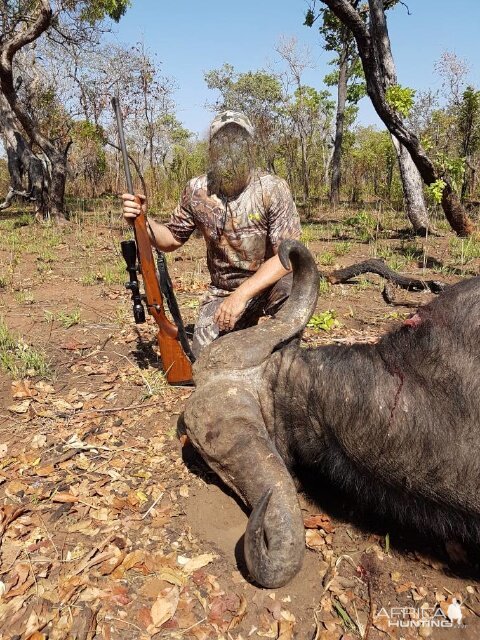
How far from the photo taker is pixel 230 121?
3414mm

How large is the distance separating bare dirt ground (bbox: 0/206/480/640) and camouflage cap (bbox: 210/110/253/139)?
1.88 meters

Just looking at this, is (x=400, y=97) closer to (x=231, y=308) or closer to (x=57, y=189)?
(x=231, y=308)

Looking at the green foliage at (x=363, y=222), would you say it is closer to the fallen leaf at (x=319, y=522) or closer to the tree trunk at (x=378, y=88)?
the tree trunk at (x=378, y=88)

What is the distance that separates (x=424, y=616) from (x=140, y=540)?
1.29 meters

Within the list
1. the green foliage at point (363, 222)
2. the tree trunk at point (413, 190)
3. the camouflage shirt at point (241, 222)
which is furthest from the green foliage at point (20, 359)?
the green foliage at point (363, 222)

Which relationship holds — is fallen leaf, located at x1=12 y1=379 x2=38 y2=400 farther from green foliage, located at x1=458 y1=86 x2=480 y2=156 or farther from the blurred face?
green foliage, located at x1=458 y1=86 x2=480 y2=156

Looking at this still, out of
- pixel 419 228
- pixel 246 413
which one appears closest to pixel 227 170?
pixel 246 413

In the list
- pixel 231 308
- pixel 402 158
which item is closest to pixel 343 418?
pixel 231 308

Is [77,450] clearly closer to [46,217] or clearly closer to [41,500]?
[41,500]

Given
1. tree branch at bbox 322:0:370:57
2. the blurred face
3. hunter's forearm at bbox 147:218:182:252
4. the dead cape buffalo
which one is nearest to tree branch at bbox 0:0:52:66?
tree branch at bbox 322:0:370:57

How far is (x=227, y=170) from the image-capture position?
3504 mm

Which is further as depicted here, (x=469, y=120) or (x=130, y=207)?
(x=469, y=120)

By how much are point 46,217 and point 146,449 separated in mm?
10316

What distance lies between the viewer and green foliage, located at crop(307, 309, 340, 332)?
15.9 feet
